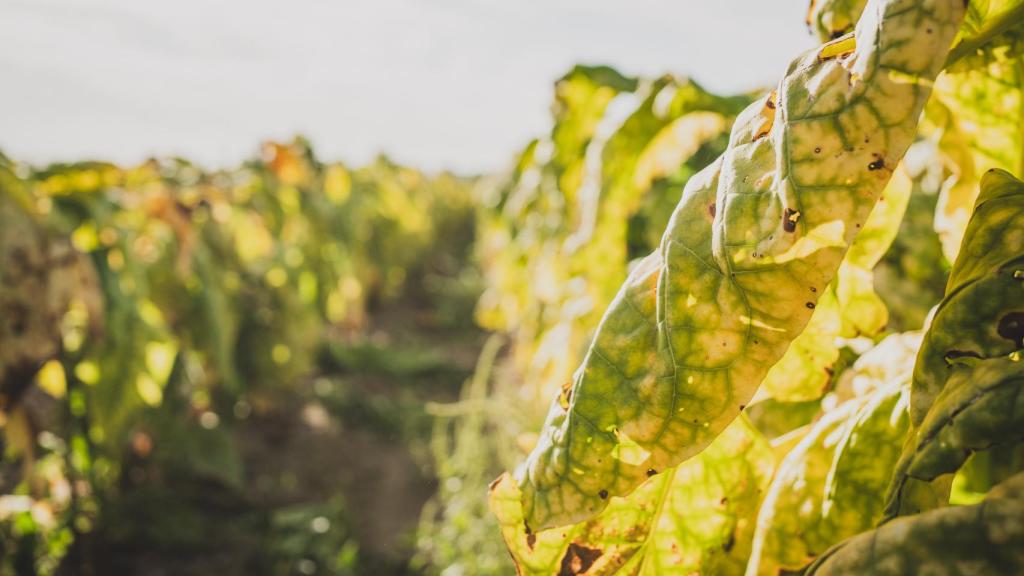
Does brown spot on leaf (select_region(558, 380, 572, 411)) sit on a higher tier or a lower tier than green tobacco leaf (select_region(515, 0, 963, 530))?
lower

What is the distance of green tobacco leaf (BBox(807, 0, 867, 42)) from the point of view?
0.67 m

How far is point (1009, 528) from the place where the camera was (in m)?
0.40

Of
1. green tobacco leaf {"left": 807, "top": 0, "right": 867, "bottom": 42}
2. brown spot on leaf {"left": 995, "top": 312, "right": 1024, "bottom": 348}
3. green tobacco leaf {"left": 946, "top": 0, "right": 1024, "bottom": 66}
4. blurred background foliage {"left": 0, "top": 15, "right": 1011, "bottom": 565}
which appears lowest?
blurred background foliage {"left": 0, "top": 15, "right": 1011, "bottom": 565}

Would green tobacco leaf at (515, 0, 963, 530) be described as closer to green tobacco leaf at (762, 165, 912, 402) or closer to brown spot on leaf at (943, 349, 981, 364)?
brown spot on leaf at (943, 349, 981, 364)

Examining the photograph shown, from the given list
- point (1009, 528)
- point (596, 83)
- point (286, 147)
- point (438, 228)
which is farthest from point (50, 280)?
point (438, 228)

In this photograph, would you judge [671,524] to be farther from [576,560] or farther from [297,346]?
[297,346]

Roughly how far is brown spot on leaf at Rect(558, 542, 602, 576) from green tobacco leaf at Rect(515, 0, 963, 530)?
106 millimetres

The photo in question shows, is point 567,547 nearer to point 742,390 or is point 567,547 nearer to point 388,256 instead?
point 742,390

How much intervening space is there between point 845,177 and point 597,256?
971 mm

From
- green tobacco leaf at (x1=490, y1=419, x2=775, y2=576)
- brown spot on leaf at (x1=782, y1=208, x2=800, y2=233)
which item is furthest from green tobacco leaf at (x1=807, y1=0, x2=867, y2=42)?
green tobacco leaf at (x1=490, y1=419, x2=775, y2=576)

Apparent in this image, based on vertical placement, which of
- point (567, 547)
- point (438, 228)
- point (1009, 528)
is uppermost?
point (1009, 528)

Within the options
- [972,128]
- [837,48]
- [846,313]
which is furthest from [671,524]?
[972,128]

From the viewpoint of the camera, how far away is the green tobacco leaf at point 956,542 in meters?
0.40

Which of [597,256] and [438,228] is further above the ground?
[597,256]
